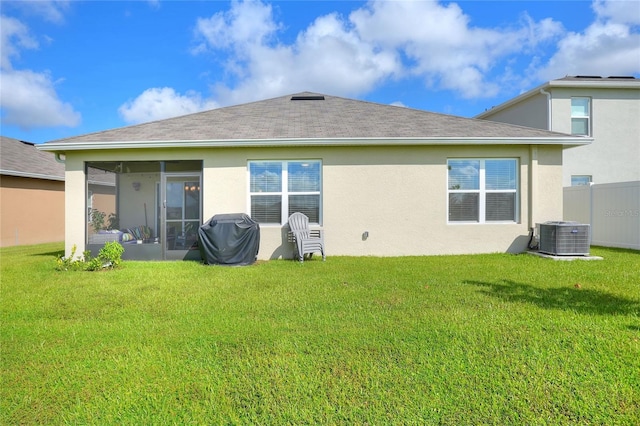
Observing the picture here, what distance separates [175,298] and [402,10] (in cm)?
1014

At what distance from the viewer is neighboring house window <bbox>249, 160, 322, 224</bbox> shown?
8.76 metres

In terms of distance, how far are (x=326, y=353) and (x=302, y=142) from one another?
605 centimetres

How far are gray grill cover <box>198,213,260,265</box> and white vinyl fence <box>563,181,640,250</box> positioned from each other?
33.1 feet

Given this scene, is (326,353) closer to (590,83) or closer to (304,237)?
(304,237)

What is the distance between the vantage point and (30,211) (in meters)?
13.5

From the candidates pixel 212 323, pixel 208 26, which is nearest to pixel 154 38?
pixel 208 26

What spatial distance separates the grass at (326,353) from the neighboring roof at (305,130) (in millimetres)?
3953

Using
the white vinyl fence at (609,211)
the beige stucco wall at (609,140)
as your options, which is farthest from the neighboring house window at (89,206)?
the beige stucco wall at (609,140)

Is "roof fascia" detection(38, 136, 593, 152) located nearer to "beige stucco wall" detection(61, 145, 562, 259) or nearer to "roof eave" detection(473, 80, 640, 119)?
"beige stucco wall" detection(61, 145, 562, 259)

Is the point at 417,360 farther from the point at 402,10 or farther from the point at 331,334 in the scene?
the point at 402,10

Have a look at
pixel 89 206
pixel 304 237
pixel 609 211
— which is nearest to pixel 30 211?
pixel 89 206

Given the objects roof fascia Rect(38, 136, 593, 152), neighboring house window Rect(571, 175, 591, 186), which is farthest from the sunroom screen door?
neighboring house window Rect(571, 175, 591, 186)

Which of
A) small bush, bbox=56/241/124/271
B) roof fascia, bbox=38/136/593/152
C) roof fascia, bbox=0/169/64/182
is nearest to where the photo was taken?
small bush, bbox=56/241/124/271

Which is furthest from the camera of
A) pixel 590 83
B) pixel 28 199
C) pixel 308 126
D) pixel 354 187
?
Result: pixel 28 199
